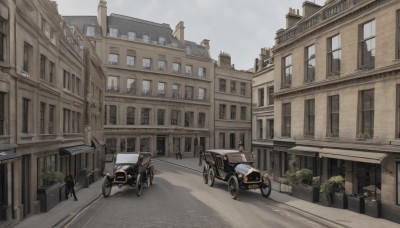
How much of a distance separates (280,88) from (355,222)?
514 inches

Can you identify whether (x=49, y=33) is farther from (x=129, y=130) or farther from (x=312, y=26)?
(x=129, y=130)

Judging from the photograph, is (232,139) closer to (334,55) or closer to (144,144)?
(144,144)

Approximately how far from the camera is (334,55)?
18.9 meters

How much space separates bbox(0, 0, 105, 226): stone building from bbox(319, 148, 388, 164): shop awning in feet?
49.8

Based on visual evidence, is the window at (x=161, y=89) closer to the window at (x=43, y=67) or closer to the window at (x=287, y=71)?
the window at (x=287, y=71)

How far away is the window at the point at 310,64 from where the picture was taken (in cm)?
2089

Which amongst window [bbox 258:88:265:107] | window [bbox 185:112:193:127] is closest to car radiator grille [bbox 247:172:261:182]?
window [bbox 258:88:265:107]

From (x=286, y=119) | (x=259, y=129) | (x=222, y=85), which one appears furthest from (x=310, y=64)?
(x=222, y=85)

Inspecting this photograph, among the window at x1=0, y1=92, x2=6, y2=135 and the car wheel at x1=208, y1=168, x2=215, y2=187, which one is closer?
the window at x1=0, y1=92, x2=6, y2=135

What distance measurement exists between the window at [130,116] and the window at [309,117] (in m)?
28.5

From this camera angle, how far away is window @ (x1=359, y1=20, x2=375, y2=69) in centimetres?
1602

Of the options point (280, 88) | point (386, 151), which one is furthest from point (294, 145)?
point (386, 151)

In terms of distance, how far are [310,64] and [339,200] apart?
30.6 ft

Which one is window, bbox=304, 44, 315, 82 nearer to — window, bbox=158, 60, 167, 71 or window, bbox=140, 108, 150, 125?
window, bbox=140, 108, 150, 125
